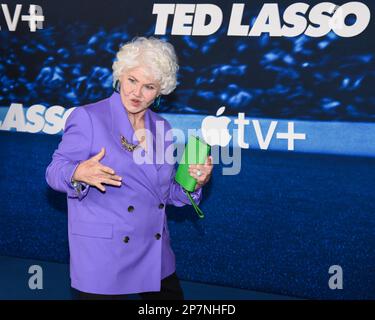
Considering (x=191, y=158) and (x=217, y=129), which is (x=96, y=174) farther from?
(x=217, y=129)

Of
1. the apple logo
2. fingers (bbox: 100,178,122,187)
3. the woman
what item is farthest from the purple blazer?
the apple logo

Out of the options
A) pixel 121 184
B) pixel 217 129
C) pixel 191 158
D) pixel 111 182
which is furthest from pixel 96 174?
pixel 217 129

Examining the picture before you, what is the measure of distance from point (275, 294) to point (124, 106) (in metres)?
2.27

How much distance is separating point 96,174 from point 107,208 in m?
0.21

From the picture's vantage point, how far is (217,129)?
429cm

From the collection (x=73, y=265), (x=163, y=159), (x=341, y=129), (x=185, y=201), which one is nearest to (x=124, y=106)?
(x=163, y=159)

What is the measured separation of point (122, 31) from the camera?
4.51m

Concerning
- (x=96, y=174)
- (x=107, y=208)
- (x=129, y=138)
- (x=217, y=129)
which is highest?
(x=217, y=129)

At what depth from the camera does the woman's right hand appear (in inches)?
86.7

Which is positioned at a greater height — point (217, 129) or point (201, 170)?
point (217, 129)

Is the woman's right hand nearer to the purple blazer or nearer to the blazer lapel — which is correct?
the purple blazer

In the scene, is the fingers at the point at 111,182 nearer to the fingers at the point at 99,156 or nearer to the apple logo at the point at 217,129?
the fingers at the point at 99,156

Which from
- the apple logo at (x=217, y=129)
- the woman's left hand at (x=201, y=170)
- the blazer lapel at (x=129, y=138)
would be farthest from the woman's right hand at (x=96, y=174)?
the apple logo at (x=217, y=129)

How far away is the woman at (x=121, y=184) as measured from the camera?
92.4 inches
